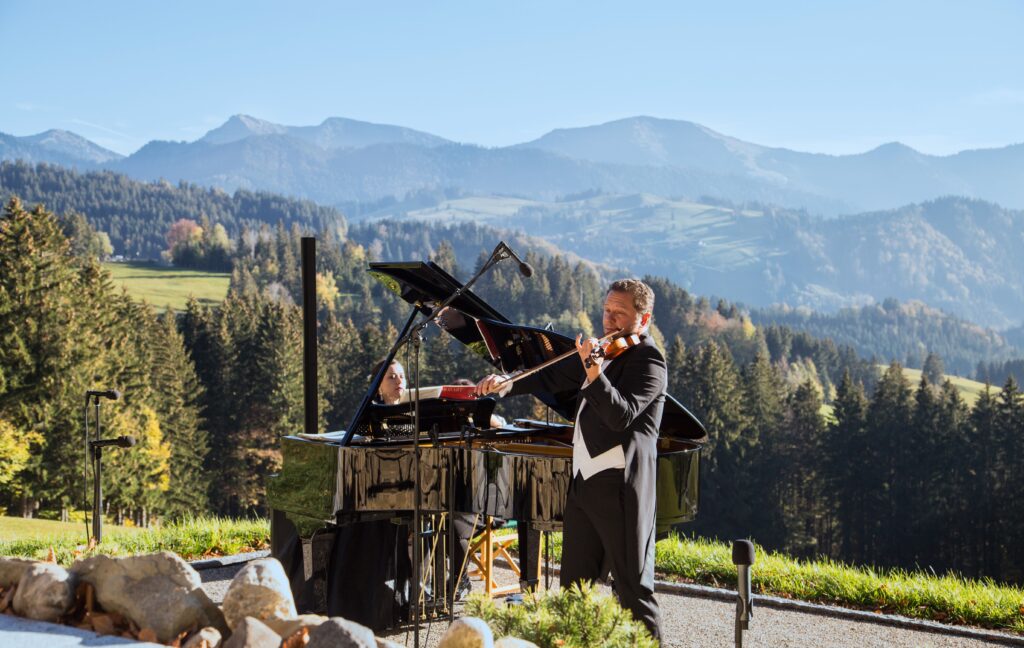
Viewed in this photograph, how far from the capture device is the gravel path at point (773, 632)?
6664 millimetres

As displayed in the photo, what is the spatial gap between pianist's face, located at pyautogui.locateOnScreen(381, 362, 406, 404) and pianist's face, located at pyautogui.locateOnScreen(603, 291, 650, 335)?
254cm

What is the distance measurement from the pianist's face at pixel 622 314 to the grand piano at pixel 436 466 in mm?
966

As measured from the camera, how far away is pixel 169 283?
107000 mm

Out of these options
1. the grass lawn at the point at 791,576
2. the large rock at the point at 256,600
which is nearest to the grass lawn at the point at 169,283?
the grass lawn at the point at 791,576

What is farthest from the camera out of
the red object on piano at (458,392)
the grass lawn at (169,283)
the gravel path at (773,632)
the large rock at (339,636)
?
the grass lawn at (169,283)

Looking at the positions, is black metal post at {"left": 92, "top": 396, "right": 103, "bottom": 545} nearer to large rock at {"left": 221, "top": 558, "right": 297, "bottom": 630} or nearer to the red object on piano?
the red object on piano

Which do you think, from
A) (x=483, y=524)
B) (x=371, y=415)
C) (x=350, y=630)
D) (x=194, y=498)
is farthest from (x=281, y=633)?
(x=194, y=498)

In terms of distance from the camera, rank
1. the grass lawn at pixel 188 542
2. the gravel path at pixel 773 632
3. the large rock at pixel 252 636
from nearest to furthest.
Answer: the large rock at pixel 252 636, the gravel path at pixel 773 632, the grass lawn at pixel 188 542

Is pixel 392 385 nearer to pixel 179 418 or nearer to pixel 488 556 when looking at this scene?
pixel 488 556

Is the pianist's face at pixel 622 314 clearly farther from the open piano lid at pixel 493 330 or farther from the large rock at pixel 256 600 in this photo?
the large rock at pixel 256 600

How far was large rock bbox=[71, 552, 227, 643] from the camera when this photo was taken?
13.0ft

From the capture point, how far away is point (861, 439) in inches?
2515

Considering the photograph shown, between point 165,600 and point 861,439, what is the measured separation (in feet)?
211

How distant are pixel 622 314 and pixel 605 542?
1.07 metres
